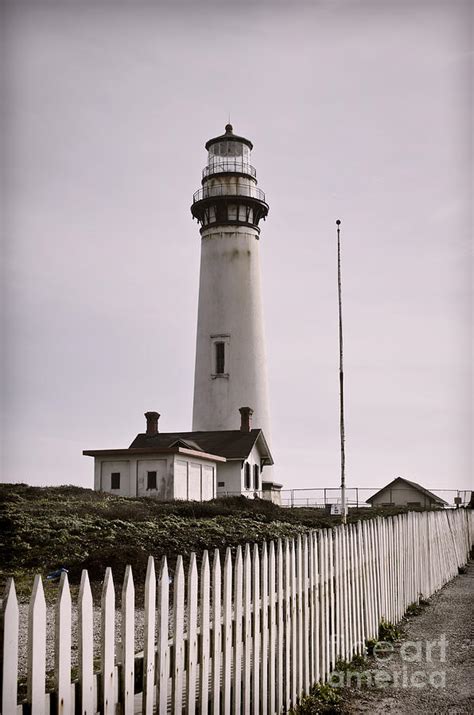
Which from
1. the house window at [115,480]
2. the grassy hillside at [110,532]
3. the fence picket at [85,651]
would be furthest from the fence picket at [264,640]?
the house window at [115,480]

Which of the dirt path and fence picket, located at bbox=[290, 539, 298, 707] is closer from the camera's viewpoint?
fence picket, located at bbox=[290, 539, 298, 707]

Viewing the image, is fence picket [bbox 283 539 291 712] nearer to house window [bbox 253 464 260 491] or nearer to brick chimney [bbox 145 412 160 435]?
house window [bbox 253 464 260 491]

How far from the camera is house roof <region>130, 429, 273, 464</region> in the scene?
120ft

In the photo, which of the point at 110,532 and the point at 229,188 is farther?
the point at 229,188

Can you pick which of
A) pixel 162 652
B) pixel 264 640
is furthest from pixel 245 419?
pixel 162 652

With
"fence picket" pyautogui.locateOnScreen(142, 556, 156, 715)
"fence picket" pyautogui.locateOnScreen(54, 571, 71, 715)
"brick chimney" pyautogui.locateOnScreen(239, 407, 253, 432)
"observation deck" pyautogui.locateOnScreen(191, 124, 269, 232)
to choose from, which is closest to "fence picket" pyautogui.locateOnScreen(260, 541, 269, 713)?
"fence picket" pyautogui.locateOnScreen(142, 556, 156, 715)

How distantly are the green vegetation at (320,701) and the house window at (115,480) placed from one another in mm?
26851

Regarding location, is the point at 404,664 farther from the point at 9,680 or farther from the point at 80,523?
the point at 80,523

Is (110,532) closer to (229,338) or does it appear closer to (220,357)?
(220,357)

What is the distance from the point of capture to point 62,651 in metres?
3.36

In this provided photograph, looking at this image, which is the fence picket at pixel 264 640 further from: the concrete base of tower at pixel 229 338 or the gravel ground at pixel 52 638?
the concrete base of tower at pixel 229 338

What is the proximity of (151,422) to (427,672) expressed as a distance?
1287 inches

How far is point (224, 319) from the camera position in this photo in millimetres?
40281

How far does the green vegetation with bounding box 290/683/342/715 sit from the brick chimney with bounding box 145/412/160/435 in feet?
108
